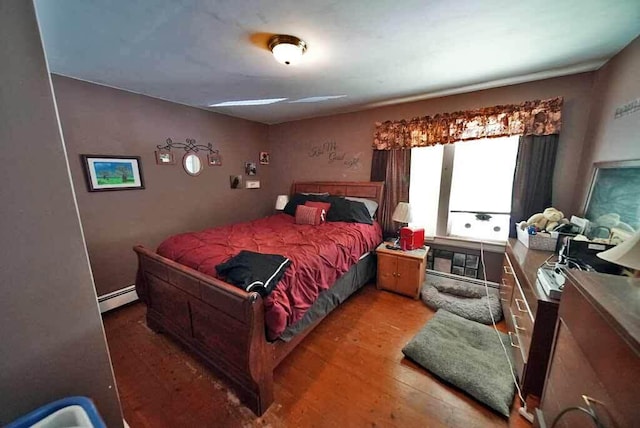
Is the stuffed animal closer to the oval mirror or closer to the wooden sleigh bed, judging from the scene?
the wooden sleigh bed

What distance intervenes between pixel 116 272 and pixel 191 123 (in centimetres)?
195

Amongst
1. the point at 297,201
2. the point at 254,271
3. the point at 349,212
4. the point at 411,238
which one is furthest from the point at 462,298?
the point at 297,201

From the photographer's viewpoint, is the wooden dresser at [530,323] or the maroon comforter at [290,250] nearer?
the wooden dresser at [530,323]

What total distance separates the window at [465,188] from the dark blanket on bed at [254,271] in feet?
6.75

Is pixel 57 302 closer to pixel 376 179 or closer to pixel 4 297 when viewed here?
pixel 4 297

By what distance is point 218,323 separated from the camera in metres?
1.46

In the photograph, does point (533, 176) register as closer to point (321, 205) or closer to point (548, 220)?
point (548, 220)

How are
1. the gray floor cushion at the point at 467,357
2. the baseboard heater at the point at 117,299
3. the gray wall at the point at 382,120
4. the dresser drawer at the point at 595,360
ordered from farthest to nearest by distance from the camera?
the baseboard heater at the point at 117,299
the gray wall at the point at 382,120
the gray floor cushion at the point at 467,357
the dresser drawer at the point at 595,360

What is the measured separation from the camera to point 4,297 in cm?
69

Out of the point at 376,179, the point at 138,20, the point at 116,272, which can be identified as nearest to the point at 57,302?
the point at 138,20

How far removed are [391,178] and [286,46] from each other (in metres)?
1.95

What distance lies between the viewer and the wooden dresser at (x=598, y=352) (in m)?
0.55

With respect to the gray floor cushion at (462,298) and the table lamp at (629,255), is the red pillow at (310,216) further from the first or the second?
the table lamp at (629,255)

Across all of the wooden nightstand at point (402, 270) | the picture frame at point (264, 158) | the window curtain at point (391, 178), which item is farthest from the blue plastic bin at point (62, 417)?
the picture frame at point (264, 158)
